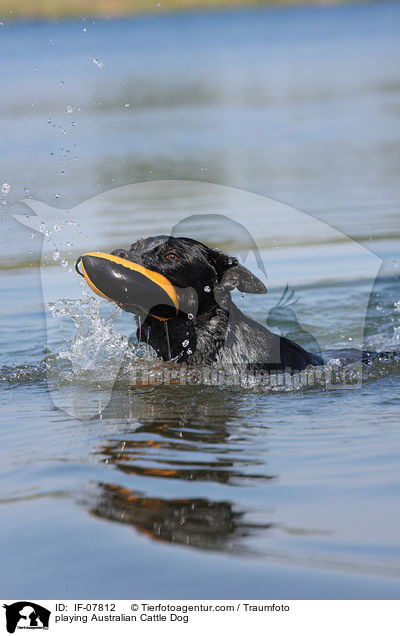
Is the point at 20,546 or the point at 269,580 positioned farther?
the point at 20,546

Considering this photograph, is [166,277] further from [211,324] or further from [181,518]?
[181,518]

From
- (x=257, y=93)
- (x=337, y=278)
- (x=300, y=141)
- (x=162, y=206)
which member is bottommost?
(x=337, y=278)

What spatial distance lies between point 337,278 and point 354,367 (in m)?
2.68

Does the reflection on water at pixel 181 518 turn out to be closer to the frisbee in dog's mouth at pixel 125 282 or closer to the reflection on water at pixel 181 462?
the reflection on water at pixel 181 462

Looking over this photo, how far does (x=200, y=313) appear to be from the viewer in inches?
220

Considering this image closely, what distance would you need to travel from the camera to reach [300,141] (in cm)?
1363

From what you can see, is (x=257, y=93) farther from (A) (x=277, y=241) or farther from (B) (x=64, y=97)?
(A) (x=277, y=241)

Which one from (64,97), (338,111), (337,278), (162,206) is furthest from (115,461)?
(64,97)

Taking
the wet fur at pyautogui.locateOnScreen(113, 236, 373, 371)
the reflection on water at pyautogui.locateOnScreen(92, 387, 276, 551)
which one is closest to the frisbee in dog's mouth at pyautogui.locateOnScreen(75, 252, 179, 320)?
the wet fur at pyautogui.locateOnScreen(113, 236, 373, 371)
